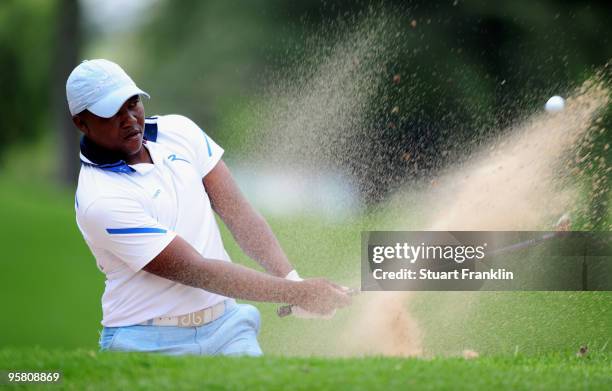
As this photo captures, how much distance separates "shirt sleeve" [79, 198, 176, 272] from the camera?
13.7 ft

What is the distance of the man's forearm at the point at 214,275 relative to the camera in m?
4.20

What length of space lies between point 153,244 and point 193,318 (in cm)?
42

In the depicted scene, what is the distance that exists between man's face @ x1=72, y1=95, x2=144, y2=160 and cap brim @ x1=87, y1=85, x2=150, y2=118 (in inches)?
1.7

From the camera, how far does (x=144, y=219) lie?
13.8ft

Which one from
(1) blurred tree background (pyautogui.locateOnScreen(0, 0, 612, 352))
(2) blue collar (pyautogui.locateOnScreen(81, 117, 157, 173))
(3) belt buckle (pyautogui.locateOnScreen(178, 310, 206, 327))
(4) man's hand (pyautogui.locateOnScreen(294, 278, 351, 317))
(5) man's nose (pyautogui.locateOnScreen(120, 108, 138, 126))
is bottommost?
(3) belt buckle (pyautogui.locateOnScreen(178, 310, 206, 327))

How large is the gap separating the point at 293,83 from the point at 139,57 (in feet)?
40.4

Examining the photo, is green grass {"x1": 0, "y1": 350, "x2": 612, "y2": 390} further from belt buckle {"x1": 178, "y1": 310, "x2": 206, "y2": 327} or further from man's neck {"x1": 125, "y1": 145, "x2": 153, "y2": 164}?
man's neck {"x1": 125, "y1": 145, "x2": 153, "y2": 164}

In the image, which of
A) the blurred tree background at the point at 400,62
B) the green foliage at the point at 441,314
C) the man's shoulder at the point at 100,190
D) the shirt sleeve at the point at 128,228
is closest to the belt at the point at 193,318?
the shirt sleeve at the point at 128,228

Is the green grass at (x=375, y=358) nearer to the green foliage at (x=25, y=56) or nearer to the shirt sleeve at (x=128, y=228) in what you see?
the shirt sleeve at (x=128, y=228)

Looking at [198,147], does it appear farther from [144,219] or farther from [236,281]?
[236,281]

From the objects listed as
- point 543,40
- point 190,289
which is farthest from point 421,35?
point 190,289

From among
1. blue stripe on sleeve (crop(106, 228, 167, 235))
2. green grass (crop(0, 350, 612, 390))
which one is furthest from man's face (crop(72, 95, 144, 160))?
green grass (crop(0, 350, 612, 390))

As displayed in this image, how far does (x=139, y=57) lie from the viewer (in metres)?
23.3

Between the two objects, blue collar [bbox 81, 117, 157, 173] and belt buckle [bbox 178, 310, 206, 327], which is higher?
blue collar [bbox 81, 117, 157, 173]
